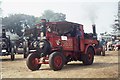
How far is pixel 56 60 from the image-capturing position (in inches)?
492

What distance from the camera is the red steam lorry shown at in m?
12.7

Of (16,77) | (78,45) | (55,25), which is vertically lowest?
(16,77)

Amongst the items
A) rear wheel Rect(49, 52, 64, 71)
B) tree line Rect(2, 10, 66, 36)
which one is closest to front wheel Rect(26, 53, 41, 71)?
rear wheel Rect(49, 52, 64, 71)

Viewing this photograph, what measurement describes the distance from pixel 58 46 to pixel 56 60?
0.76 m

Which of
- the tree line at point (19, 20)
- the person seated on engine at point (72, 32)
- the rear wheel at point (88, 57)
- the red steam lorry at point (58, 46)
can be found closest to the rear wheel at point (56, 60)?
the red steam lorry at point (58, 46)

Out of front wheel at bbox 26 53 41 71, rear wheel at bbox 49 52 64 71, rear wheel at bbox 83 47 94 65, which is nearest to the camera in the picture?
rear wheel at bbox 49 52 64 71

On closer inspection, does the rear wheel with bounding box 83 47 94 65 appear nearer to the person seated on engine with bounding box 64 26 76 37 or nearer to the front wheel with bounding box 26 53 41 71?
the person seated on engine with bounding box 64 26 76 37

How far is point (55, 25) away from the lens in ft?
44.0

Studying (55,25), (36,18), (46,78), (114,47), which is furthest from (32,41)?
(36,18)

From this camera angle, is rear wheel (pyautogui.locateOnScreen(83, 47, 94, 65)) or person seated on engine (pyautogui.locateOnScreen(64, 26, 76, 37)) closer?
person seated on engine (pyautogui.locateOnScreen(64, 26, 76, 37))

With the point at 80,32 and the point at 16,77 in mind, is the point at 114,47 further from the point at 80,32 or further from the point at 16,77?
the point at 16,77

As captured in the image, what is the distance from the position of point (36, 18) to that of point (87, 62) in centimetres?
6142

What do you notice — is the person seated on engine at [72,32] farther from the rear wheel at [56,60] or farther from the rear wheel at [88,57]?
the rear wheel at [56,60]

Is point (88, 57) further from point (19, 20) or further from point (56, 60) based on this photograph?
point (19, 20)
